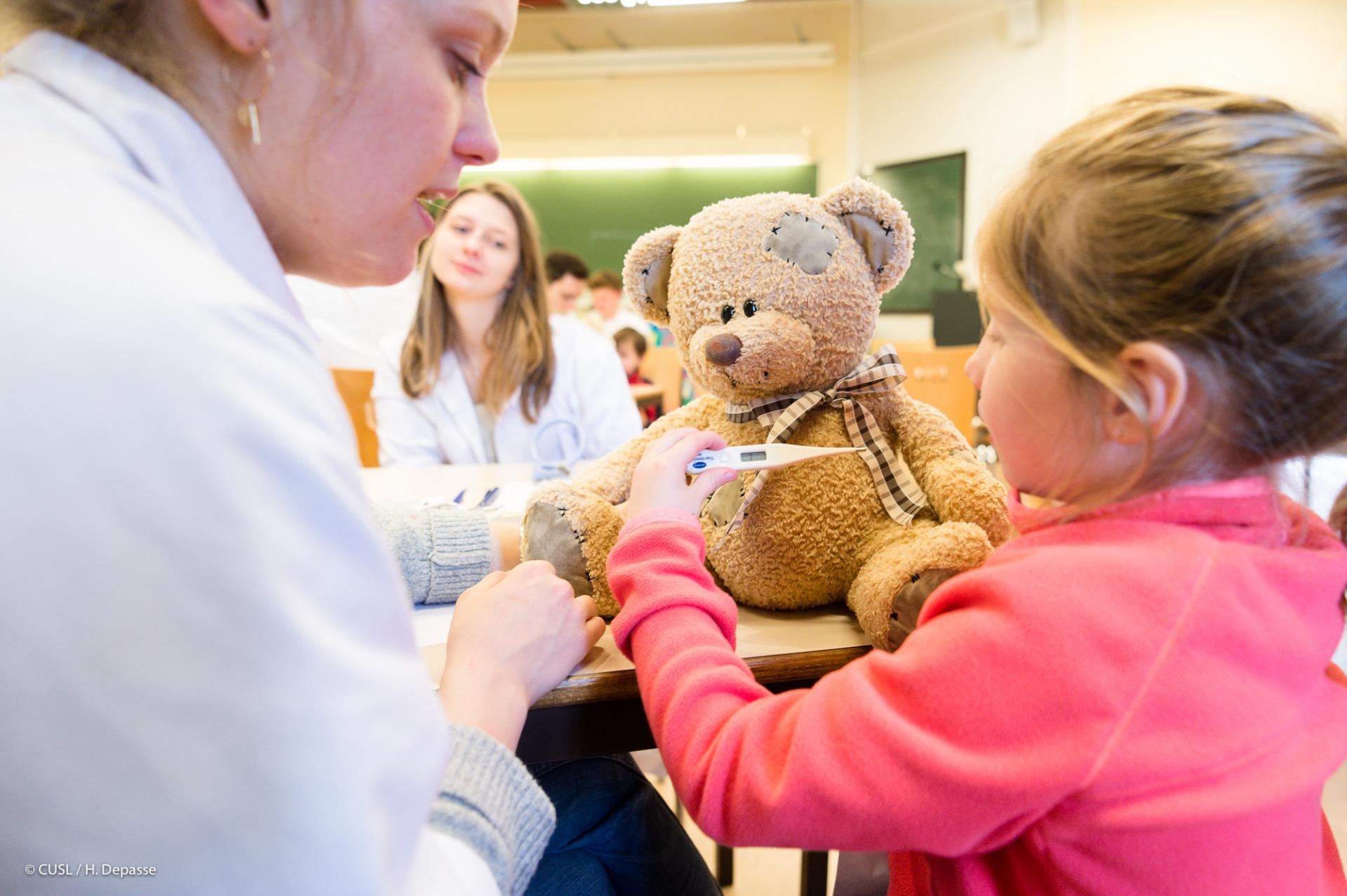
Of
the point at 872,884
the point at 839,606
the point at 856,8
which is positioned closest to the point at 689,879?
the point at 872,884

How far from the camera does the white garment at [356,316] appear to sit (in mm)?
2768

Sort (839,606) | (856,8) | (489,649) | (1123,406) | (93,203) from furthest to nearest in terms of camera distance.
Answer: (856,8) < (839,606) < (489,649) < (1123,406) < (93,203)

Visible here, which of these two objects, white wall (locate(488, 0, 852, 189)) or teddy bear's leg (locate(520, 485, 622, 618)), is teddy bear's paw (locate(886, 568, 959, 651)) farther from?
white wall (locate(488, 0, 852, 189))

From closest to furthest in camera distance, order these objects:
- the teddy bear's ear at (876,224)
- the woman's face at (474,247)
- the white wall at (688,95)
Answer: the teddy bear's ear at (876,224), the woman's face at (474,247), the white wall at (688,95)

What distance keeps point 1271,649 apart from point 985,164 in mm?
5426

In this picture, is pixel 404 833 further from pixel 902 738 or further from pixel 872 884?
pixel 872 884

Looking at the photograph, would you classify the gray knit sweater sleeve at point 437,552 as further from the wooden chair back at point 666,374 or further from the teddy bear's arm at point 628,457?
the wooden chair back at point 666,374

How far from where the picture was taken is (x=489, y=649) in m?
0.61

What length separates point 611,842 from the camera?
0.87 metres

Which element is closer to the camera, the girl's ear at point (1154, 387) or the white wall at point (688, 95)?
the girl's ear at point (1154, 387)

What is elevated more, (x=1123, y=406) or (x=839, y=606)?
(x=1123, y=406)

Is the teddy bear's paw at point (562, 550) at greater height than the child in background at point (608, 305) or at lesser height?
greater

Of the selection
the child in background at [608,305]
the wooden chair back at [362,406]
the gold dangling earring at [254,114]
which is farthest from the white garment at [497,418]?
the child in background at [608,305]

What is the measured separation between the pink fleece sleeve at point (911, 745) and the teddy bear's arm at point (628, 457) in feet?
1.10
